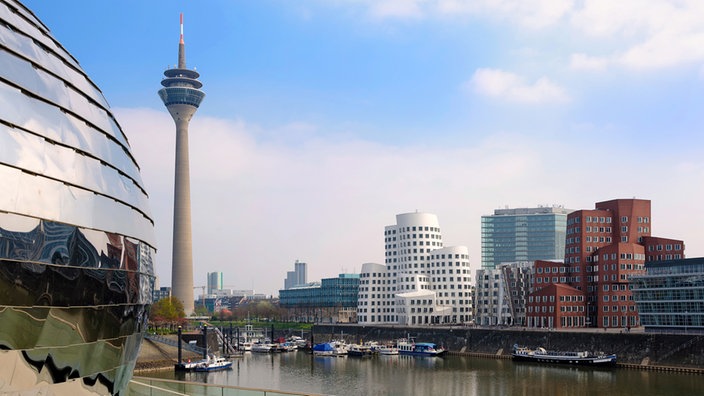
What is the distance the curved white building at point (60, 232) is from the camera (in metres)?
10.5

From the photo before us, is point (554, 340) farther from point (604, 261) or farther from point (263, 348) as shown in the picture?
point (263, 348)

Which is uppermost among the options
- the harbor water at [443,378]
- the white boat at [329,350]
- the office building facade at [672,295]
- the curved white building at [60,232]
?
the curved white building at [60,232]

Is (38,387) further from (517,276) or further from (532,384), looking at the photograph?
(517,276)

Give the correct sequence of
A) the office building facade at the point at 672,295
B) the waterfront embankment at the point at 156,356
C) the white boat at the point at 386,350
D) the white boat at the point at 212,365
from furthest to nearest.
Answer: the white boat at the point at 386,350
the office building facade at the point at 672,295
the white boat at the point at 212,365
the waterfront embankment at the point at 156,356

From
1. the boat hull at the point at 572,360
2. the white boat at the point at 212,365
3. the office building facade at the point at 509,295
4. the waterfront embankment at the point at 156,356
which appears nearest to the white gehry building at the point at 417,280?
the office building facade at the point at 509,295

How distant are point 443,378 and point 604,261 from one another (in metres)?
46.0

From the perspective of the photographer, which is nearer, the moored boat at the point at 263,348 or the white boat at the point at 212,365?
the white boat at the point at 212,365

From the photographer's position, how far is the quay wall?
292 feet

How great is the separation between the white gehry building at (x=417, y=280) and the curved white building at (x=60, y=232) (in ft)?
489

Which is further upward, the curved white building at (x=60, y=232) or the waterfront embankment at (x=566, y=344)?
the curved white building at (x=60, y=232)

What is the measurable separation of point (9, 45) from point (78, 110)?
162cm

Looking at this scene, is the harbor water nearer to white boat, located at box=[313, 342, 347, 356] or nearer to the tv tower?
white boat, located at box=[313, 342, 347, 356]

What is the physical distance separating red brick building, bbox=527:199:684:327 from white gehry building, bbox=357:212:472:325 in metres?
37.7

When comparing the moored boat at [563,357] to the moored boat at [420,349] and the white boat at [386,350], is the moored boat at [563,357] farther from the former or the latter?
the white boat at [386,350]
